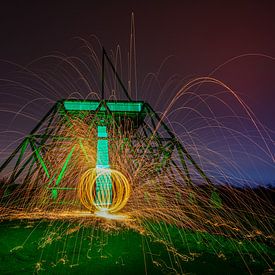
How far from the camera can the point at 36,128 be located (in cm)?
1331

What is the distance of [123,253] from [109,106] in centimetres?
704

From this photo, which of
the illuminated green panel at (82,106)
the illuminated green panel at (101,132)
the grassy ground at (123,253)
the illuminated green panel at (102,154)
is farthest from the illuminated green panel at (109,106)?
the grassy ground at (123,253)

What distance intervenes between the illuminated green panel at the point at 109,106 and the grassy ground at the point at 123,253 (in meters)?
5.32

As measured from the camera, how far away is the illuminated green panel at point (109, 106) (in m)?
12.1

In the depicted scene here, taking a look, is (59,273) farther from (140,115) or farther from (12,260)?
(140,115)

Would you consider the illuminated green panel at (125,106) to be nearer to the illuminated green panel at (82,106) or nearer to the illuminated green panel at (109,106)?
the illuminated green panel at (109,106)

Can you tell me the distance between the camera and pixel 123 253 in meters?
5.85

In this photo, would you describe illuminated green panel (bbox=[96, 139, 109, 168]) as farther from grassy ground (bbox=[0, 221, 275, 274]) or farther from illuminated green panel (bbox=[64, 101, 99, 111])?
grassy ground (bbox=[0, 221, 275, 274])

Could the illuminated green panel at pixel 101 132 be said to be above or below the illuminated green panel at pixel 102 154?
above

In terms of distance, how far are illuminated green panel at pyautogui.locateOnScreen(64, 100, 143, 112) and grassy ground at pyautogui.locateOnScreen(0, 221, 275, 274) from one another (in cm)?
532

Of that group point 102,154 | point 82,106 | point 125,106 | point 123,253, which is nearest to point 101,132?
point 102,154

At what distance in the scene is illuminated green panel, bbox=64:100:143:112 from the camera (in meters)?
12.1

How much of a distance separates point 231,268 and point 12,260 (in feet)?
10.7

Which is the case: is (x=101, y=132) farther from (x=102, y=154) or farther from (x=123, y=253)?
(x=123, y=253)
